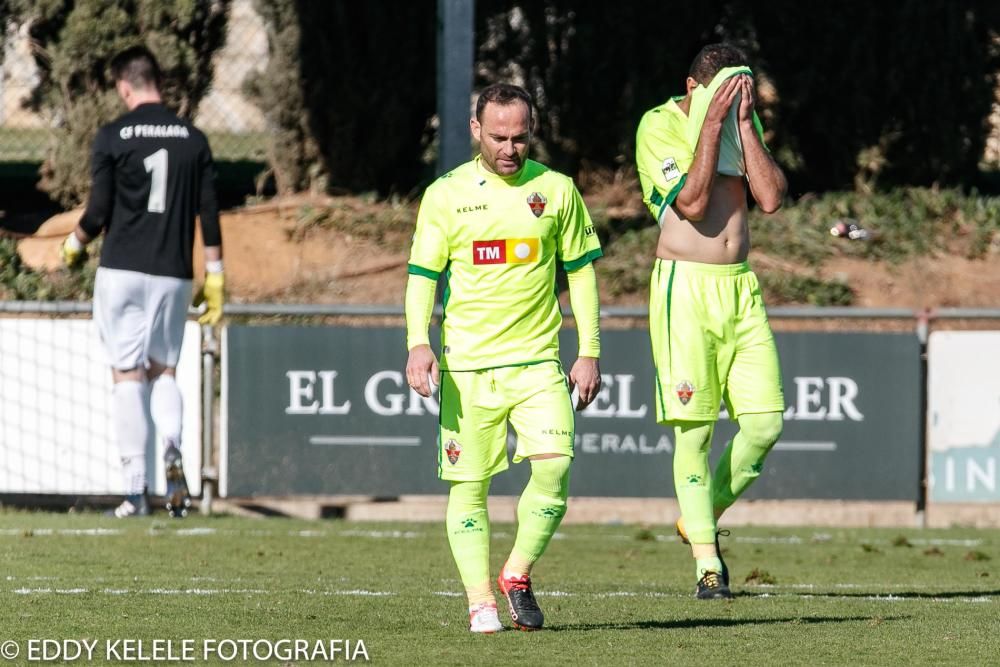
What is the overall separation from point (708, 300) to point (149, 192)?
158 inches

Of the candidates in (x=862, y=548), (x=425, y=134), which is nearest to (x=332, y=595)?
(x=862, y=548)

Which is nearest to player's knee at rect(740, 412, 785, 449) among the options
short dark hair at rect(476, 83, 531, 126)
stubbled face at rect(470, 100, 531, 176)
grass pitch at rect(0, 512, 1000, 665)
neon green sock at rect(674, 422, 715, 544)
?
neon green sock at rect(674, 422, 715, 544)

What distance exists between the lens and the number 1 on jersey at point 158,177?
33.1ft

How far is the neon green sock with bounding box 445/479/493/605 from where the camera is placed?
6168 millimetres

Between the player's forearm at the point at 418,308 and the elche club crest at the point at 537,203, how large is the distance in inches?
16.7

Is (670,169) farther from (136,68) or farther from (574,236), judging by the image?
(136,68)

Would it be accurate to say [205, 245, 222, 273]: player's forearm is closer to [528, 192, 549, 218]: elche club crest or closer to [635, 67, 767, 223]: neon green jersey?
[635, 67, 767, 223]: neon green jersey

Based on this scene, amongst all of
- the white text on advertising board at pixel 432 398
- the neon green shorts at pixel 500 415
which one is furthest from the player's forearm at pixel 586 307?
the white text on advertising board at pixel 432 398

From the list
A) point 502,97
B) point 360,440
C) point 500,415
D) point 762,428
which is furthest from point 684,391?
point 360,440

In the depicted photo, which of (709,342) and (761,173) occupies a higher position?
(761,173)

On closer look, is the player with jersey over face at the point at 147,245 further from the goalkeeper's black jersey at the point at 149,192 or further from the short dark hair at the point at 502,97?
the short dark hair at the point at 502,97

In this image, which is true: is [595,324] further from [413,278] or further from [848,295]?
[848,295]

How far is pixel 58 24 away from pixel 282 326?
18.2 ft

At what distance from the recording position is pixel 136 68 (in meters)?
10.1
